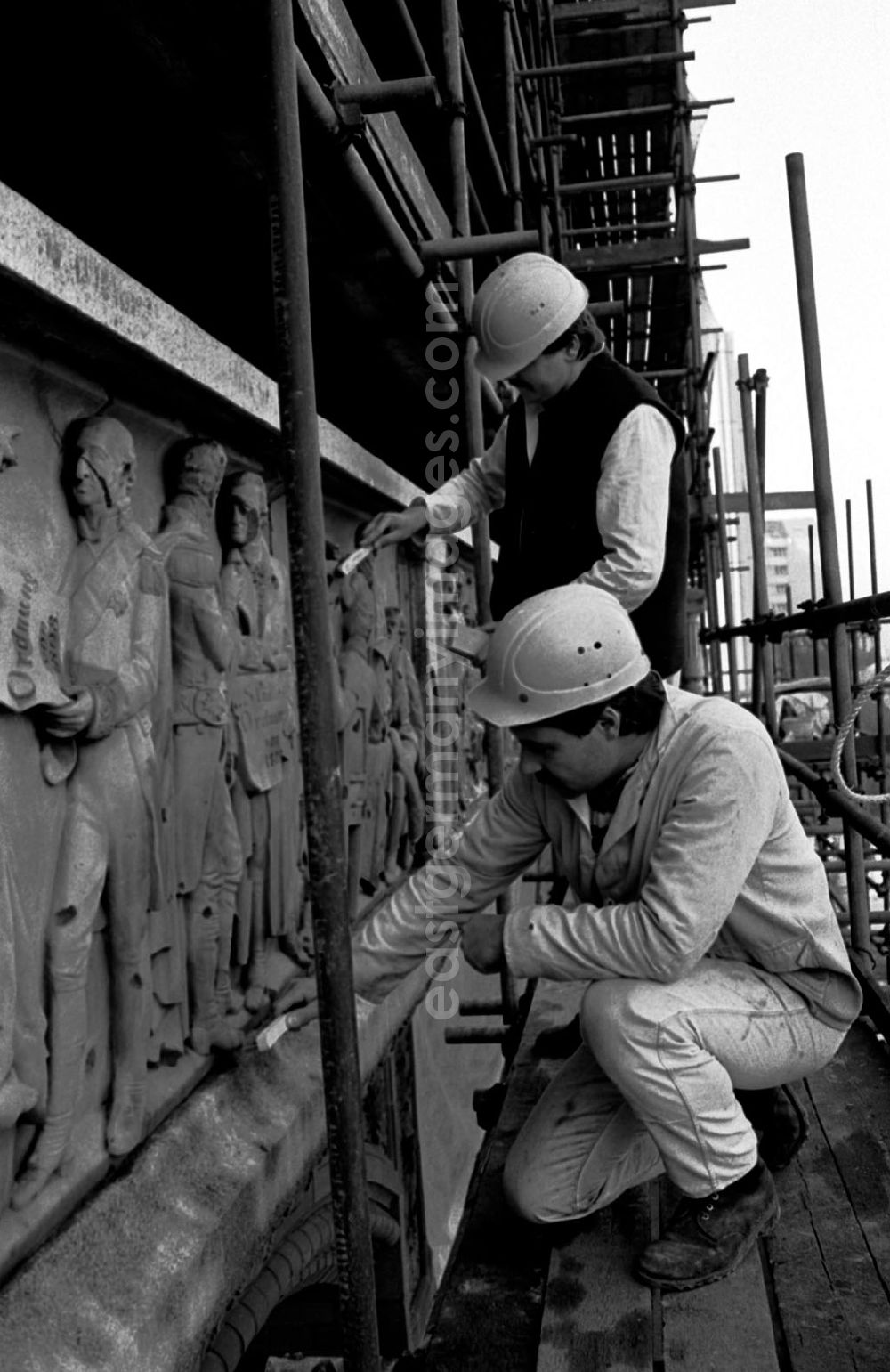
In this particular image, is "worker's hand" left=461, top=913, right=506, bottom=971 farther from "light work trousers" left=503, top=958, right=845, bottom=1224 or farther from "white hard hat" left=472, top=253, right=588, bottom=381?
"white hard hat" left=472, top=253, right=588, bottom=381

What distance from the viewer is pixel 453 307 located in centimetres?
659

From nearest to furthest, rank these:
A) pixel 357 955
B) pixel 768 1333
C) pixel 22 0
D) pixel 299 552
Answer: pixel 299 552, pixel 768 1333, pixel 357 955, pixel 22 0

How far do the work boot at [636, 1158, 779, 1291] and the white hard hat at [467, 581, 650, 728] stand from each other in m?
1.16

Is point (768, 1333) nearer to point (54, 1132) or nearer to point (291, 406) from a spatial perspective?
point (54, 1132)

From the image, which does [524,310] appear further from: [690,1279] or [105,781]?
[690,1279]

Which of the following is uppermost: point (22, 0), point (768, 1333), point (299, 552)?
point (22, 0)

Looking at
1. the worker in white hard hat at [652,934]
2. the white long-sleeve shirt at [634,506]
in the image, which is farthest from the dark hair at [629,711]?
the white long-sleeve shirt at [634,506]

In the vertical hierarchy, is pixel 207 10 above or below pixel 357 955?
above

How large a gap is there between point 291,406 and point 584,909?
160 centimetres

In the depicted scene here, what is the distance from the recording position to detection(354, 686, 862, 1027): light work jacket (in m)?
2.78

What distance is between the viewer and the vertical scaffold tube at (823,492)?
4.47m

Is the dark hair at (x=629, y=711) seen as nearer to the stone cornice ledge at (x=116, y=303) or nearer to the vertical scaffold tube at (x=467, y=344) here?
the stone cornice ledge at (x=116, y=303)

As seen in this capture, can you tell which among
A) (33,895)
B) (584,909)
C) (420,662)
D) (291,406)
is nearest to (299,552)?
(291,406)

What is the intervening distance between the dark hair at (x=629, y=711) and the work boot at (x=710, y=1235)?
1051mm
